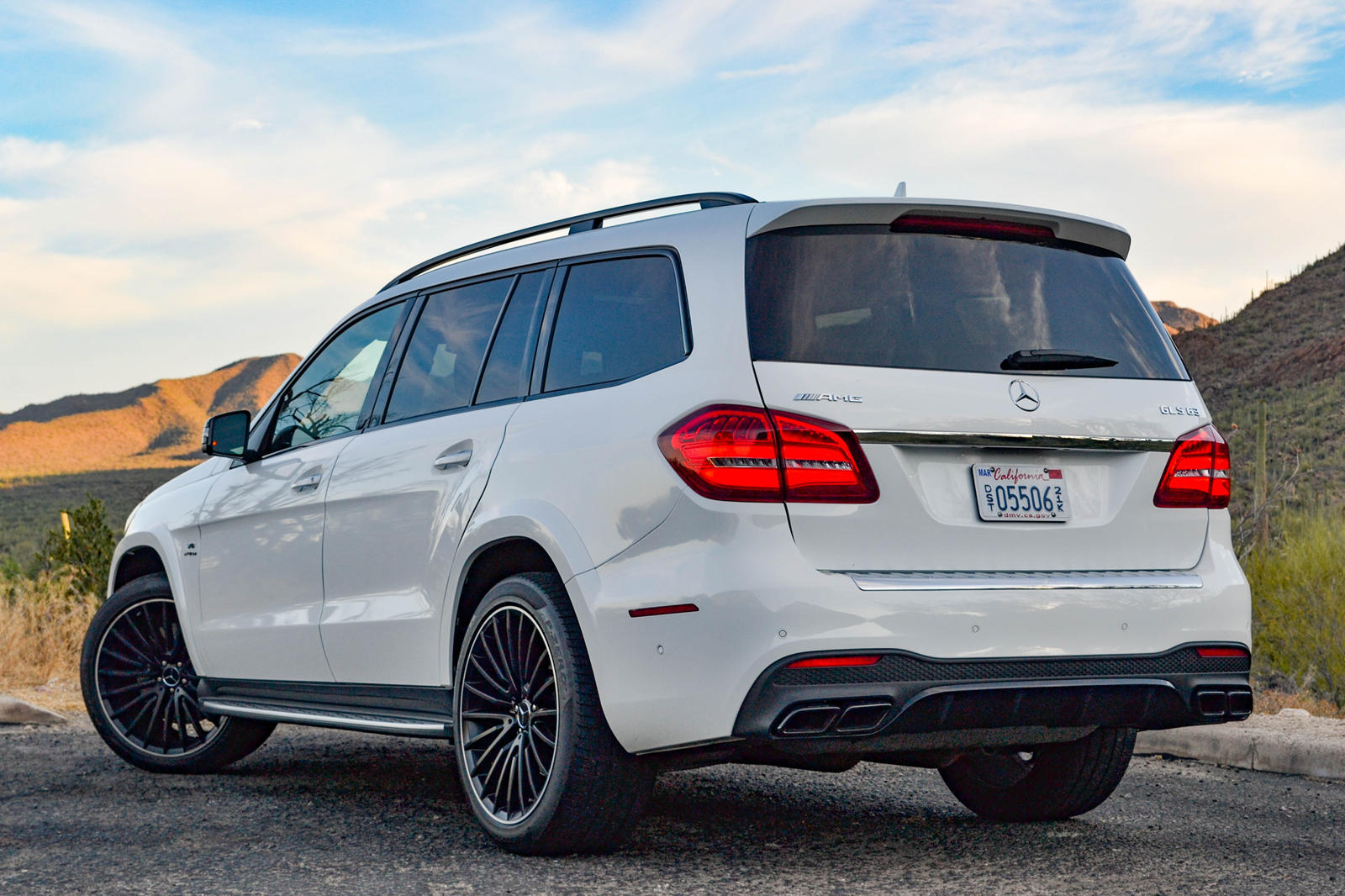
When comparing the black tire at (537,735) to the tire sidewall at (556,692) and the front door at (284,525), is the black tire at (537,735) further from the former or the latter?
the front door at (284,525)

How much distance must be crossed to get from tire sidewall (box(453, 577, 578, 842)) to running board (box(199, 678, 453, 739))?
1.15ft

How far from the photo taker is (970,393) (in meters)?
4.10

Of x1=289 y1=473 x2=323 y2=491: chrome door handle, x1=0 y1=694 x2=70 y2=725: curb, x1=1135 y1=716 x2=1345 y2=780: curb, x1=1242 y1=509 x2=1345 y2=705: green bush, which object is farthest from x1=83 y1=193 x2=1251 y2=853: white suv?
x1=1242 y1=509 x2=1345 y2=705: green bush

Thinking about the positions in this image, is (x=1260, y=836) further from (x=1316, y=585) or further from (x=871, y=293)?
(x=1316, y=585)

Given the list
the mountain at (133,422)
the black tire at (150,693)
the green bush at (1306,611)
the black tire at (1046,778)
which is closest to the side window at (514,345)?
the black tire at (1046,778)

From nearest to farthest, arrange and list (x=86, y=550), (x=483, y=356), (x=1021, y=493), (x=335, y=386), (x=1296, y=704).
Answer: (x=1021, y=493)
(x=483, y=356)
(x=335, y=386)
(x=1296, y=704)
(x=86, y=550)

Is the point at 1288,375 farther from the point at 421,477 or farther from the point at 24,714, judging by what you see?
the point at 421,477

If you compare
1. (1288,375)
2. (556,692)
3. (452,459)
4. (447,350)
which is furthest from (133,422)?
(556,692)

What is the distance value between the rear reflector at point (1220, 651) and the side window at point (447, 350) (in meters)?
2.52

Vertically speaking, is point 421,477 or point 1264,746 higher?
point 421,477

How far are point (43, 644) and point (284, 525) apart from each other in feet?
22.9

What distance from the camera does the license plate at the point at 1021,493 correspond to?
13.3 feet

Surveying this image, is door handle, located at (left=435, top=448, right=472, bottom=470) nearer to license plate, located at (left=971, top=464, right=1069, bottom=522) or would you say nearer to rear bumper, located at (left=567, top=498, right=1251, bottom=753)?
rear bumper, located at (left=567, top=498, right=1251, bottom=753)

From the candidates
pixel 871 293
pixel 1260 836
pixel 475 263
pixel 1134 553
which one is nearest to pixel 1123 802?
pixel 1260 836
